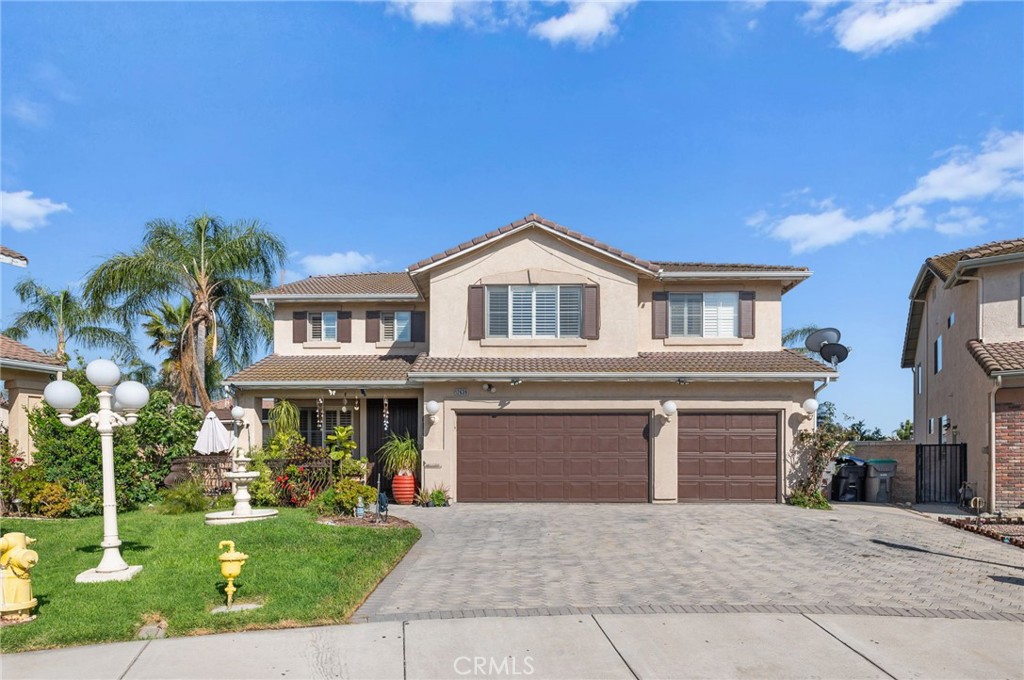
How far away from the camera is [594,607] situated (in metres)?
7.82

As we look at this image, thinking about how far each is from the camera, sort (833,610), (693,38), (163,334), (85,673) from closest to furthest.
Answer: (85,673) → (833,610) → (693,38) → (163,334)

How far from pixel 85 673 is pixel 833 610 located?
24.1 ft

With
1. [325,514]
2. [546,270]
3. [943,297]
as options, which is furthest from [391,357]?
[943,297]

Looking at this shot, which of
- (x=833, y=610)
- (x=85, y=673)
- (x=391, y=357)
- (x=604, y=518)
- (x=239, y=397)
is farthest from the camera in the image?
(x=391, y=357)

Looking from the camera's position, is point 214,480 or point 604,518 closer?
point 604,518

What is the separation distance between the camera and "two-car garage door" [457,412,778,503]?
17.5 m

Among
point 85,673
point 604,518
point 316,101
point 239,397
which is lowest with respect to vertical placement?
point 604,518

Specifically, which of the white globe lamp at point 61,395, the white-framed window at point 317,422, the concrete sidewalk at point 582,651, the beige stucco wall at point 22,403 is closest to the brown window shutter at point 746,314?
the white-framed window at point 317,422

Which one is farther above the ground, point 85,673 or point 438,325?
point 438,325

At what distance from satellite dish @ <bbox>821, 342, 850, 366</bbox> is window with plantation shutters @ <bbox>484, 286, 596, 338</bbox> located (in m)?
7.00

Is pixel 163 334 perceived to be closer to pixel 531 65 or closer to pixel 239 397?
pixel 239 397

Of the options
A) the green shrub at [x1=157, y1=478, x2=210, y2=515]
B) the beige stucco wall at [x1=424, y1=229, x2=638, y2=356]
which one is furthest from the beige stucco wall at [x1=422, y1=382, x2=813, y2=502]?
the green shrub at [x1=157, y1=478, x2=210, y2=515]

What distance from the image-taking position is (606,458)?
17641 millimetres

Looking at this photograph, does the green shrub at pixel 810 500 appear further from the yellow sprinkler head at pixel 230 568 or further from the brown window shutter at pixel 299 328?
the brown window shutter at pixel 299 328
